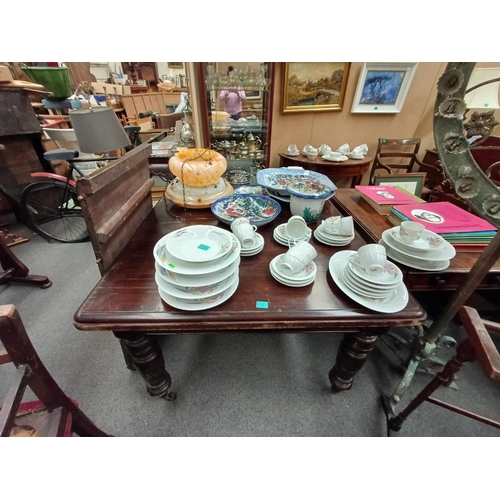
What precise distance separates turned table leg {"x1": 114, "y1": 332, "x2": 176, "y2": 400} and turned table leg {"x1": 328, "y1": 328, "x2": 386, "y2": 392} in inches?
28.9

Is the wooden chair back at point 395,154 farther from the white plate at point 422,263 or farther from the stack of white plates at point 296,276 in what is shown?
the stack of white plates at point 296,276

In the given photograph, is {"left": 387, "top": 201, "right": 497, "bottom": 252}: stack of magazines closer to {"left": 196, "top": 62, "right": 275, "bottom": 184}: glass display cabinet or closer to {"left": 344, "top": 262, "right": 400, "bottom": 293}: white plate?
{"left": 344, "top": 262, "right": 400, "bottom": 293}: white plate

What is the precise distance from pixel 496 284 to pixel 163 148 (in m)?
2.97

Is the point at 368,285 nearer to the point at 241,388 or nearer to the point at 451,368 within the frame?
the point at 451,368

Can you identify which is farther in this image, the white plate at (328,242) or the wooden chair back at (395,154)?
the wooden chair back at (395,154)

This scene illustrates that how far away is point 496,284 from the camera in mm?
934

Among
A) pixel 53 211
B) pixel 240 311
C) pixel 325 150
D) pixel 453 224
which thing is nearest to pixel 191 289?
pixel 240 311

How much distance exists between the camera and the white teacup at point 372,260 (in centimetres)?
68

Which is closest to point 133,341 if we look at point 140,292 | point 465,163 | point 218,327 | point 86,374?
point 140,292

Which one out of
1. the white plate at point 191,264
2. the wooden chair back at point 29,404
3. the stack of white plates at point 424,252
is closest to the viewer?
the wooden chair back at point 29,404

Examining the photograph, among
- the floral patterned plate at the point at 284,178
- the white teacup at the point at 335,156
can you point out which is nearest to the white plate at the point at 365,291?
the floral patterned plate at the point at 284,178

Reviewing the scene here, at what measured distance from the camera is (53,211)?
8.65 ft

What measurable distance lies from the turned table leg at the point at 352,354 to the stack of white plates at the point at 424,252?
29 centimetres

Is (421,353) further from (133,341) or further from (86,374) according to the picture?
(86,374)
